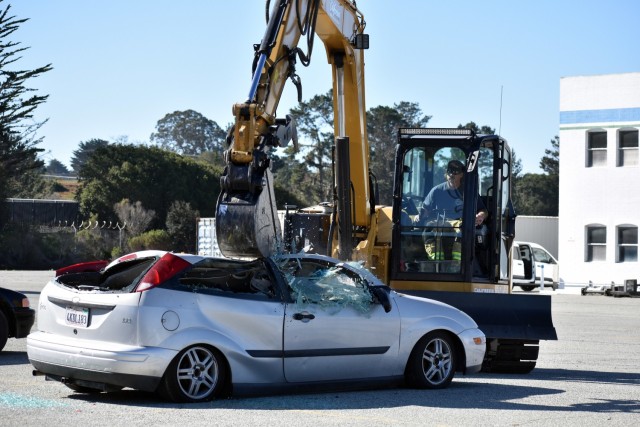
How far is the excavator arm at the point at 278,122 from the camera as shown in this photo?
1148 cm

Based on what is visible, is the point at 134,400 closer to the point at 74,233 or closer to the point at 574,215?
the point at 574,215

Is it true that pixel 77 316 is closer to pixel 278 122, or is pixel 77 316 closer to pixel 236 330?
pixel 236 330

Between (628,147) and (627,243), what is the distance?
364 centimetres

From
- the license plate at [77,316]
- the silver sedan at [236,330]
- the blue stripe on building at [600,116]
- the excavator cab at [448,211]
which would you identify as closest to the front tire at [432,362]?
the silver sedan at [236,330]

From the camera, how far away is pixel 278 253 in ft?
39.8

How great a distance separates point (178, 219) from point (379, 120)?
35.4 m

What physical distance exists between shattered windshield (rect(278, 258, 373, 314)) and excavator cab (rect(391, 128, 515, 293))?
413cm

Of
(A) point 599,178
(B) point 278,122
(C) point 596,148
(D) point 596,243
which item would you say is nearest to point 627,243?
(D) point 596,243

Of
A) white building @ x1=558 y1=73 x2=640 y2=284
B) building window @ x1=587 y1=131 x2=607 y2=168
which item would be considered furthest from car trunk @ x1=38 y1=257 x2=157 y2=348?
building window @ x1=587 y1=131 x2=607 y2=168

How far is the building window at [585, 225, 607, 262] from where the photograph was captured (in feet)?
143

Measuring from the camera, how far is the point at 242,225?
37.3 ft

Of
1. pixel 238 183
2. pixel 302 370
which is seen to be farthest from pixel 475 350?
pixel 238 183

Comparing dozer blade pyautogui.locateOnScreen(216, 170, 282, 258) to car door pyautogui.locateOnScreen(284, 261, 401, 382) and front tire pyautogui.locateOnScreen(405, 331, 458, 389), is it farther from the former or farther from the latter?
front tire pyautogui.locateOnScreen(405, 331, 458, 389)

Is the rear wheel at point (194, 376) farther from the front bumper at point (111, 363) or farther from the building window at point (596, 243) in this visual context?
the building window at point (596, 243)
